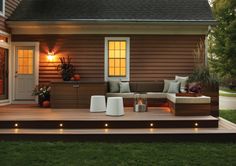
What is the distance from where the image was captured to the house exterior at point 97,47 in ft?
31.6

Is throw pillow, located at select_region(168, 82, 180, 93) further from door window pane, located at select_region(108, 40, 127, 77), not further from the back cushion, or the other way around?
door window pane, located at select_region(108, 40, 127, 77)

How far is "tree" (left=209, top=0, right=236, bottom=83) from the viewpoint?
69.1 feet

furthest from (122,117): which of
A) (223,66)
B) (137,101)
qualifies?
(223,66)

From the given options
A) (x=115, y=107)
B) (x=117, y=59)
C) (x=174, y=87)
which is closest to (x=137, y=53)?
(x=117, y=59)

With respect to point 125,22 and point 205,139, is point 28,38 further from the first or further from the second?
point 205,139

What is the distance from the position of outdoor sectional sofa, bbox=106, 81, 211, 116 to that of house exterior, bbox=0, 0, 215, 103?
324 mm

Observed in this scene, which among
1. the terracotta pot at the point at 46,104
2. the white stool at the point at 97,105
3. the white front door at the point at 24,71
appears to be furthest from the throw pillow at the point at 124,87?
the white front door at the point at 24,71

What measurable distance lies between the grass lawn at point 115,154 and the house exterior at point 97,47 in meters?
4.44

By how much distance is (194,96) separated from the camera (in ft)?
23.6

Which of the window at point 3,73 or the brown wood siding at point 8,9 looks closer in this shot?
the brown wood siding at point 8,9

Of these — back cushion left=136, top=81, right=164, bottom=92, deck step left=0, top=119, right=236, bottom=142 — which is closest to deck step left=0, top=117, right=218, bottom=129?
deck step left=0, top=119, right=236, bottom=142

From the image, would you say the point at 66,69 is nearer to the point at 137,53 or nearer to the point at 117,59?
the point at 117,59

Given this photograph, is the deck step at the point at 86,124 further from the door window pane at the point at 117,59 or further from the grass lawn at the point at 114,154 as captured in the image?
the door window pane at the point at 117,59

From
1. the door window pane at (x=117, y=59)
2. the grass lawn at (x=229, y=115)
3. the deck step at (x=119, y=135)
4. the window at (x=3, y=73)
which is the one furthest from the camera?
the door window pane at (x=117, y=59)
